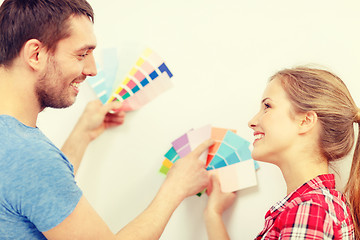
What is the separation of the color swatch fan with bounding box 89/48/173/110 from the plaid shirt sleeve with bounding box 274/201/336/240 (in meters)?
0.66

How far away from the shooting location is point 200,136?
1392mm

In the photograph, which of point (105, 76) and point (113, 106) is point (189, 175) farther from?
point (105, 76)

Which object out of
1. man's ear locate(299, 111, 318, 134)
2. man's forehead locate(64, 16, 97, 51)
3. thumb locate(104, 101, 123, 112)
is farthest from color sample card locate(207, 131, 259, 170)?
man's forehead locate(64, 16, 97, 51)

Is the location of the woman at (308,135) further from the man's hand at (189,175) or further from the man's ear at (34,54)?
the man's ear at (34,54)

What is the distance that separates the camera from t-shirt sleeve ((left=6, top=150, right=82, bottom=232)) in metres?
0.95

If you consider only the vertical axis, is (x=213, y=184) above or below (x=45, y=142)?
below

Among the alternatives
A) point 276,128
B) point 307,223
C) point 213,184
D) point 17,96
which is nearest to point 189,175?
point 213,184

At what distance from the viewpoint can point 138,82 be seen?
58.3 inches

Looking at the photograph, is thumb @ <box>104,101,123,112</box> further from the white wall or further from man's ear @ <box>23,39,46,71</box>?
man's ear @ <box>23,39,46,71</box>

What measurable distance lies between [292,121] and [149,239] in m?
0.50

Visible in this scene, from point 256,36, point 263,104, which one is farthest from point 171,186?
point 256,36

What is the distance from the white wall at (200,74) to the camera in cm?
125

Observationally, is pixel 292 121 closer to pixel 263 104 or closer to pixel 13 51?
pixel 263 104

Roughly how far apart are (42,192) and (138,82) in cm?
63
